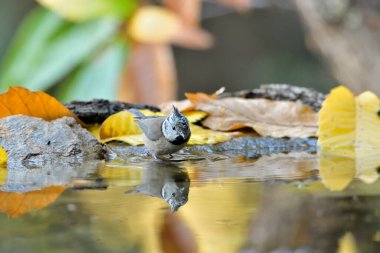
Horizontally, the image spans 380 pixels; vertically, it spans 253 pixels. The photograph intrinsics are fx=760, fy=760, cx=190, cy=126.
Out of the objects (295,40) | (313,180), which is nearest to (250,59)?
(295,40)

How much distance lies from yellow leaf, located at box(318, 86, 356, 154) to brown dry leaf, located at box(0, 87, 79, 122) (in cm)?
90

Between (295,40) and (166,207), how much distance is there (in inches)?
310

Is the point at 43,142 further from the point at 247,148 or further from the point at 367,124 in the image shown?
the point at 367,124

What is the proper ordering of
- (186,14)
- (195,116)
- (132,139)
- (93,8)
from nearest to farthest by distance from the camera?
(132,139) → (195,116) → (93,8) → (186,14)

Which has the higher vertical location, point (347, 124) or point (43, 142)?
point (347, 124)

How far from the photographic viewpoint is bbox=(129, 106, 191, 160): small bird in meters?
2.47

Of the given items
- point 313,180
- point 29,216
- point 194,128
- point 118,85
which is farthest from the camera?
point 118,85

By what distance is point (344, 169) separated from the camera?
226 cm

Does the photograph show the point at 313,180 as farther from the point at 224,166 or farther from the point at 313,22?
the point at 313,22

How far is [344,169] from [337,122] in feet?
1.65

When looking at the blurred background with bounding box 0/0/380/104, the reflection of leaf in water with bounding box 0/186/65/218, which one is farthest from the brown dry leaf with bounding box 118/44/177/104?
the reflection of leaf in water with bounding box 0/186/65/218

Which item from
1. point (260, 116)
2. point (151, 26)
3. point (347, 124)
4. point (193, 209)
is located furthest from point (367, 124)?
point (151, 26)

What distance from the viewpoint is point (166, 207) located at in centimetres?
171

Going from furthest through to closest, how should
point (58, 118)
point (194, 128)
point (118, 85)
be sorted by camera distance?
point (118, 85) < point (194, 128) < point (58, 118)
